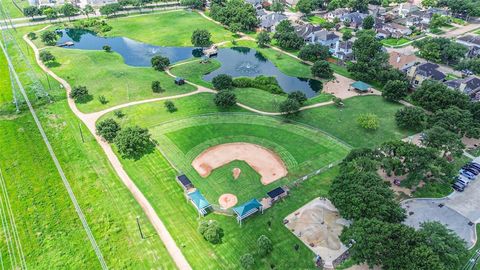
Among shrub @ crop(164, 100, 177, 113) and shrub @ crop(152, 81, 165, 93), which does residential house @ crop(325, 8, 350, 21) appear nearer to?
shrub @ crop(152, 81, 165, 93)

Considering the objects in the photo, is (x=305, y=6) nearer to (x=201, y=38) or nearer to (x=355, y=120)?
(x=201, y=38)

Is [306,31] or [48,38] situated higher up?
[306,31]

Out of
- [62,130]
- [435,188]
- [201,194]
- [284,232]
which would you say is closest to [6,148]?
[62,130]

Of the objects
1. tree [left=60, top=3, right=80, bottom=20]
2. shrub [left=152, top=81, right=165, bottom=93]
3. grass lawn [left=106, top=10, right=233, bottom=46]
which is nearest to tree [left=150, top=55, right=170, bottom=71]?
shrub [left=152, top=81, right=165, bottom=93]

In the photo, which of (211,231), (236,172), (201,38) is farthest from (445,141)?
(201,38)

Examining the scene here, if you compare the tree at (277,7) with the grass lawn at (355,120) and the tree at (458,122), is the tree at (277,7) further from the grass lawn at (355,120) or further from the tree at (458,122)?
the tree at (458,122)

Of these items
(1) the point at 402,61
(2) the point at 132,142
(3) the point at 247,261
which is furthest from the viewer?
(1) the point at 402,61

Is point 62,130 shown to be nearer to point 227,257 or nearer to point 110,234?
point 110,234
